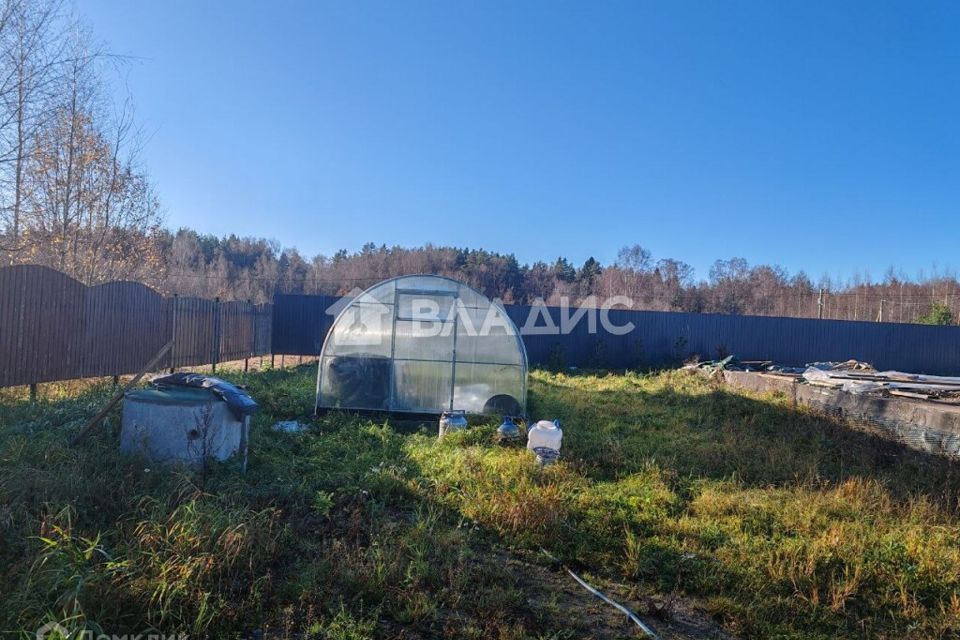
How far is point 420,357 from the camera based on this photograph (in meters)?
8.38

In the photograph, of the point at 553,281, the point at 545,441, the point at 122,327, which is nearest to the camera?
the point at 545,441

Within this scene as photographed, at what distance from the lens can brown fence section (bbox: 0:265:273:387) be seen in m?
6.82

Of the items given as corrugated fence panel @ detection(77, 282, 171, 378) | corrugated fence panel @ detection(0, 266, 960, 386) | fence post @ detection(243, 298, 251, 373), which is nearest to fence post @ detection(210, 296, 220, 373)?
corrugated fence panel @ detection(77, 282, 171, 378)

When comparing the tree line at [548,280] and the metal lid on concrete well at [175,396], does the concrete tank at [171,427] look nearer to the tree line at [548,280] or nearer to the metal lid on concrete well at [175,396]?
the metal lid on concrete well at [175,396]

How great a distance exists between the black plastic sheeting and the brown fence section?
311 cm

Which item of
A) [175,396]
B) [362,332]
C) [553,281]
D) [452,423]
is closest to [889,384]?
[452,423]

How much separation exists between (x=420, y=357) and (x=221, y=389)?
3.65m

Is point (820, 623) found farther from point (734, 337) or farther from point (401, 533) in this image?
point (734, 337)

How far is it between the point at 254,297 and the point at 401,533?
Answer: 105ft

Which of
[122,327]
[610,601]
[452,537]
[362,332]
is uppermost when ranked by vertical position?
[362,332]

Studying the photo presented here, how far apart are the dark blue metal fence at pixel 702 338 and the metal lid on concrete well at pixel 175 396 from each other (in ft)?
40.0

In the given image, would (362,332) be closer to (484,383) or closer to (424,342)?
(424,342)

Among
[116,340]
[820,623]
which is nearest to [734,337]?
[820,623]

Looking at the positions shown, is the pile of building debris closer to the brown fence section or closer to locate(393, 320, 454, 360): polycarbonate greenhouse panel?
locate(393, 320, 454, 360): polycarbonate greenhouse panel
